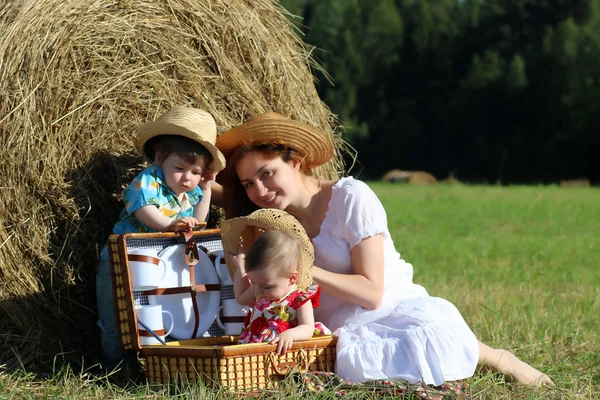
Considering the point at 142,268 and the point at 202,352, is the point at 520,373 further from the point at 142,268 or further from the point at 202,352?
the point at 142,268

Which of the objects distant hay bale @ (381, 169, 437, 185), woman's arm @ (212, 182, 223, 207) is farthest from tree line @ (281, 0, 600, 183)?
woman's arm @ (212, 182, 223, 207)

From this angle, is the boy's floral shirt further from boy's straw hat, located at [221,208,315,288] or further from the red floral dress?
Answer: the red floral dress

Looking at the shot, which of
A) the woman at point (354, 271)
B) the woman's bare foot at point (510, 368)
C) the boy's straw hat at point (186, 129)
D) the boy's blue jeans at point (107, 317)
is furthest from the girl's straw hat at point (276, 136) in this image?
the woman's bare foot at point (510, 368)

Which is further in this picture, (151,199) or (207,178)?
(207,178)

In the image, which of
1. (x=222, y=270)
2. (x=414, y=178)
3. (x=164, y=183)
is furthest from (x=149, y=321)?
(x=414, y=178)

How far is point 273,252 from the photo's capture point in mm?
3635

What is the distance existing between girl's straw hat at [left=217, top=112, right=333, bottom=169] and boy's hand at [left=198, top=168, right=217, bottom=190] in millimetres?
132

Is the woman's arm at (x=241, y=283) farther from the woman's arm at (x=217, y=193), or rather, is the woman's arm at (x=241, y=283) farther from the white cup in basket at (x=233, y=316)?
the woman's arm at (x=217, y=193)

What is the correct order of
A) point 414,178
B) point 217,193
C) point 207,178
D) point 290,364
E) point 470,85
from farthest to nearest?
point 470,85, point 414,178, point 217,193, point 207,178, point 290,364

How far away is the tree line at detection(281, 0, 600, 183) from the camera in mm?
36125

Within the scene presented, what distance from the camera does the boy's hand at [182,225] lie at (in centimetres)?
398

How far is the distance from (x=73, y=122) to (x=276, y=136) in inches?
40.0

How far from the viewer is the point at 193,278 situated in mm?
3984

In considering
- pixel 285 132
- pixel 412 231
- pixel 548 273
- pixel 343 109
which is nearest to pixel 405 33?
pixel 343 109
